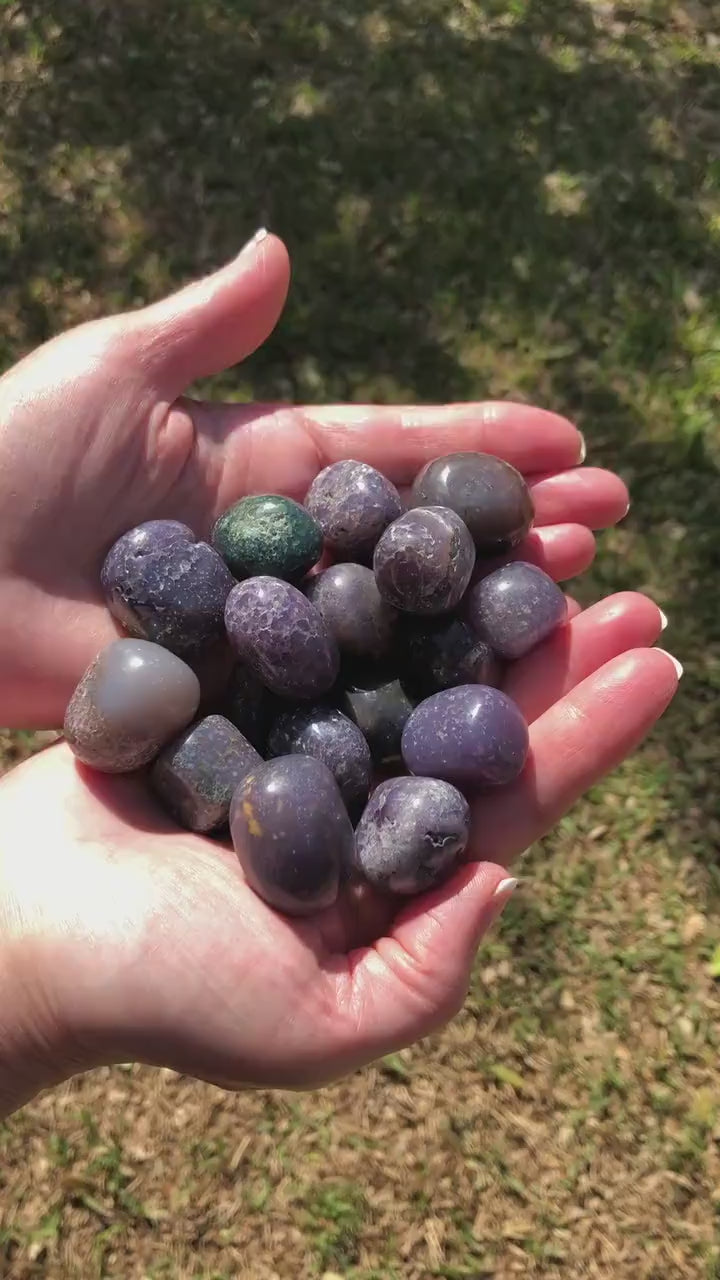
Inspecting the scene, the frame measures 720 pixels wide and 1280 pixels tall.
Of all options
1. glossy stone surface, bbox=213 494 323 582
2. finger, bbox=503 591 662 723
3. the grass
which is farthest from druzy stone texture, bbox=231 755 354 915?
the grass

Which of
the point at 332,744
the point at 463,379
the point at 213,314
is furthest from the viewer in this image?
the point at 463,379

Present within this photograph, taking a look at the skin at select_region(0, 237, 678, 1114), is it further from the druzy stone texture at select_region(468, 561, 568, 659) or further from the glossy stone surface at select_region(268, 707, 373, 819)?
the glossy stone surface at select_region(268, 707, 373, 819)

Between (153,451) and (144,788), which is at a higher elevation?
(153,451)

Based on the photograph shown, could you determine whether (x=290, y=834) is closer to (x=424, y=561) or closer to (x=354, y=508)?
(x=424, y=561)

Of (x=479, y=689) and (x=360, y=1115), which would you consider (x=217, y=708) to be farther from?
(x=360, y=1115)

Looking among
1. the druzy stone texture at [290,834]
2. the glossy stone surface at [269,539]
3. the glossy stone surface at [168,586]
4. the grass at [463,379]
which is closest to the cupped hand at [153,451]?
the glossy stone surface at [168,586]

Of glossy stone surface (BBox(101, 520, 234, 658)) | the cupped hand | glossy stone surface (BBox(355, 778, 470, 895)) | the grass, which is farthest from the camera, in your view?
the grass

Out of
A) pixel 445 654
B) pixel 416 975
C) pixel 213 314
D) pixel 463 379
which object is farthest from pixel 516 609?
pixel 463 379
